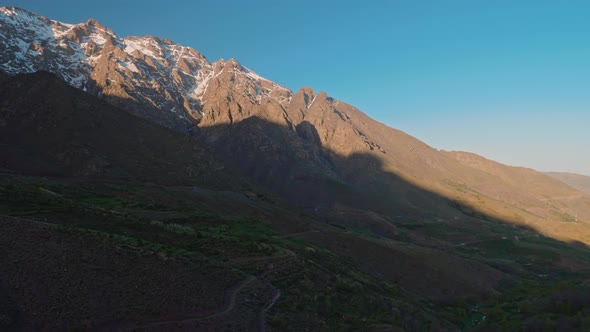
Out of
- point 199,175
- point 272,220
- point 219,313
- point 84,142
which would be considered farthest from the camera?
point 199,175

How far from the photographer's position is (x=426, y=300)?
61.8m

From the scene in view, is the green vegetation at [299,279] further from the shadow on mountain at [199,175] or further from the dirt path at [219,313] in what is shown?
the shadow on mountain at [199,175]

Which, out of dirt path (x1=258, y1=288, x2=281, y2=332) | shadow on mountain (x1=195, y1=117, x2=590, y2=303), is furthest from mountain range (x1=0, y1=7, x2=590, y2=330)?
shadow on mountain (x1=195, y1=117, x2=590, y2=303)

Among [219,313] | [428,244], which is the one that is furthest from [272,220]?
[219,313]

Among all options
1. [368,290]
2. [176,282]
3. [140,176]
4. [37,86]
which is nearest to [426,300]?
[368,290]

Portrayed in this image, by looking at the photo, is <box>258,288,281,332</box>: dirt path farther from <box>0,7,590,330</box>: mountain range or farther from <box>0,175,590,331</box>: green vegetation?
<box>0,175,590,331</box>: green vegetation

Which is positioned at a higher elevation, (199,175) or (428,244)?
(199,175)

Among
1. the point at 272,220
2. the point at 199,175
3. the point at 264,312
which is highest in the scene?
the point at 199,175

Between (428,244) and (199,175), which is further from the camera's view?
(199,175)

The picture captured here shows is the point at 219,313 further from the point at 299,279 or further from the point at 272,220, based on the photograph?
the point at 272,220

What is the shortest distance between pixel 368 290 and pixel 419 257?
34.0 meters

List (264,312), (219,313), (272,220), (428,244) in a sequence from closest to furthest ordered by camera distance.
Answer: (219,313), (264,312), (272,220), (428,244)

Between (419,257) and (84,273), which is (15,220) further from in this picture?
(419,257)

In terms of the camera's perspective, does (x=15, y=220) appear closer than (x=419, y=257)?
Yes
